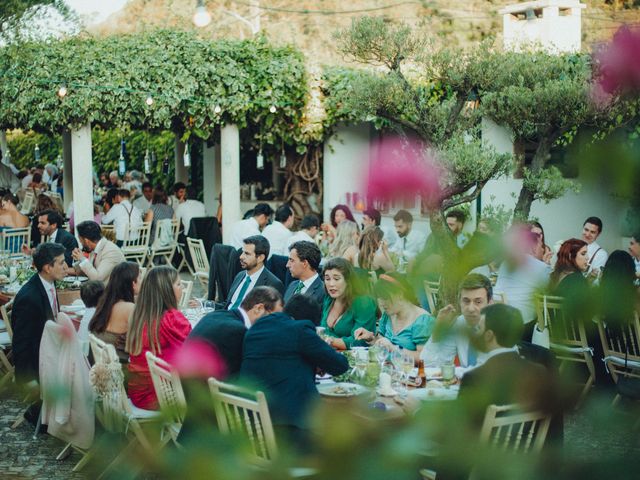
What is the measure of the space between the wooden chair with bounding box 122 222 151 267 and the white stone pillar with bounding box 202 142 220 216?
393cm

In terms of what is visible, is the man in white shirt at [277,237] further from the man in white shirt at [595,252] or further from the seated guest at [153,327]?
the seated guest at [153,327]

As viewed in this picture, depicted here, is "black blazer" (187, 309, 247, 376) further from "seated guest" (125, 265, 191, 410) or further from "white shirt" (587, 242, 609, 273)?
"white shirt" (587, 242, 609, 273)

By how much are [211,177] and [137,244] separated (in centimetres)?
421

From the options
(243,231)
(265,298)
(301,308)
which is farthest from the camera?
(243,231)

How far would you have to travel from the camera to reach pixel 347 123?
45.1 feet

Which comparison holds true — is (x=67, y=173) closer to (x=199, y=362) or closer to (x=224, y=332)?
(x=224, y=332)

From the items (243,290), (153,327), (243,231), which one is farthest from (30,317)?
(243,231)

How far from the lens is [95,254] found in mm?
7719

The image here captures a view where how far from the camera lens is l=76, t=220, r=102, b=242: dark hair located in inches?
295

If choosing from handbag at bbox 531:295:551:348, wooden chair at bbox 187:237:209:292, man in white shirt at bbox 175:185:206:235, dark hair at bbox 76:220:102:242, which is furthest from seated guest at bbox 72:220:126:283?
handbag at bbox 531:295:551:348

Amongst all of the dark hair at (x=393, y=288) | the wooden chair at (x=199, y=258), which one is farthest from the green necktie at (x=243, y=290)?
the dark hair at (x=393, y=288)

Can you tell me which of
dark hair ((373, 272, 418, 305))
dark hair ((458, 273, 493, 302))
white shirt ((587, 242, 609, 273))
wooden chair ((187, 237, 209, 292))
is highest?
dark hair ((458, 273, 493, 302))

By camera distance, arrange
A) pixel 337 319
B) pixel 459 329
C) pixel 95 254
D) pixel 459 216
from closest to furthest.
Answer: pixel 459 329, pixel 459 216, pixel 337 319, pixel 95 254

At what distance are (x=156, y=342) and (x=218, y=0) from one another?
113ft
